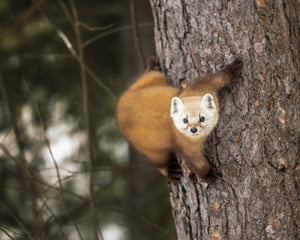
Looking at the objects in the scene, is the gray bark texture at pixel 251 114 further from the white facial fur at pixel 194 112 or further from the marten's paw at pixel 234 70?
the white facial fur at pixel 194 112

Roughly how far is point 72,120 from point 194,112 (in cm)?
289

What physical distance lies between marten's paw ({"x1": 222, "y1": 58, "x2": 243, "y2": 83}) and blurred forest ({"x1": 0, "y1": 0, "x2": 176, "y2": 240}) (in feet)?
4.20

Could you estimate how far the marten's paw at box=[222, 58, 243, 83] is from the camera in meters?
2.10

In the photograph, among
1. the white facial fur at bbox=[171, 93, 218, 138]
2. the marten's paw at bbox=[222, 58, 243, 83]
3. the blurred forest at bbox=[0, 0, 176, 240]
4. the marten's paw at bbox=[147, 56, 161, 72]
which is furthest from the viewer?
the blurred forest at bbox=[0, 0, 176, 240]

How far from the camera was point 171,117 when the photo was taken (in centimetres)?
208

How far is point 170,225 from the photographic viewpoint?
4844 millimetres

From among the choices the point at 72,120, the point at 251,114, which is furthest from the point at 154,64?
the point at 72,120

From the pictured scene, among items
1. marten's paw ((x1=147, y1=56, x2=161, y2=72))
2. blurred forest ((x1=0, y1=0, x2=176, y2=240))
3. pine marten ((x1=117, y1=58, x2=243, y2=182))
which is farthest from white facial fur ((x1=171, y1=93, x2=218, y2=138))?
blurred forest ((x1=0, y1=0, x2=176, y2=240))

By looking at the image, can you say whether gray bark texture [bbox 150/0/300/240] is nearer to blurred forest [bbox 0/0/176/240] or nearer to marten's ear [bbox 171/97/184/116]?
marten's ear [bbox 171/97/184/116]

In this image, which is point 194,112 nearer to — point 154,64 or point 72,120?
point 154,64

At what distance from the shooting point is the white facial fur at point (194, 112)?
1.84m

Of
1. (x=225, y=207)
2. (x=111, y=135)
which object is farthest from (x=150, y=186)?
(x=225, y=207)

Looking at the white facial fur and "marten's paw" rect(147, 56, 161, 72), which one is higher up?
"marten's paw" rect(147, 56, 161, 72)

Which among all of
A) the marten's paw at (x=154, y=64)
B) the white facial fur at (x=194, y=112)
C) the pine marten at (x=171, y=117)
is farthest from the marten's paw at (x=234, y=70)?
the marten's paw at (x=154, y=64)
